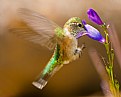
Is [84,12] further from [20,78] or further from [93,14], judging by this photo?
[93,14]

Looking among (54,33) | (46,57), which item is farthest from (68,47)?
(46,57)

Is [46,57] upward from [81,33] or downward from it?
downward

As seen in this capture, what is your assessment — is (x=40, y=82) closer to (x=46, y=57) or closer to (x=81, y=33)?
(x=81, y=33)

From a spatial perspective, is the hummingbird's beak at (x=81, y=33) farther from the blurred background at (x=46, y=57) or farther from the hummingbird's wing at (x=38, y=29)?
the blurred background at (x=46, y=57)

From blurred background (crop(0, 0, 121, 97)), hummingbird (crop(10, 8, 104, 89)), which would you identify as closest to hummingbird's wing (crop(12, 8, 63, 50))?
hummingbird (crop(10, 8, 104, 89))

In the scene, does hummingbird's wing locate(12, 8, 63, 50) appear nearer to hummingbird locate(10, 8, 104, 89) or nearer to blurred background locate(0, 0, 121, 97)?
hummingbird locate(10, 8, 104, 89)

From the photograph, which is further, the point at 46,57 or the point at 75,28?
the point at 46,57
